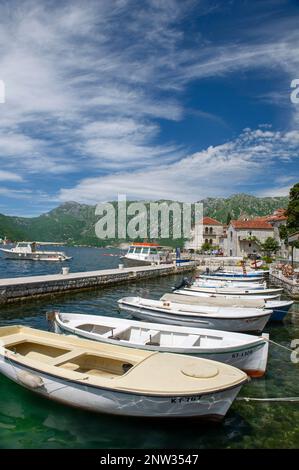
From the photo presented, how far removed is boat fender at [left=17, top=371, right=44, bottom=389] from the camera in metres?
7.39

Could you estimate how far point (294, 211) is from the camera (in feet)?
147

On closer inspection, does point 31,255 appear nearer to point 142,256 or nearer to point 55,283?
point 142,256

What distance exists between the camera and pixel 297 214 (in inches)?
1752

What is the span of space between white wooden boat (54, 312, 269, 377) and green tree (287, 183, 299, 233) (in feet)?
128

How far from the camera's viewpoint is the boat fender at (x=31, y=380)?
739 centimetres

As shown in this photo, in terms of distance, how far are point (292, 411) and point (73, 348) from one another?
5.89 m

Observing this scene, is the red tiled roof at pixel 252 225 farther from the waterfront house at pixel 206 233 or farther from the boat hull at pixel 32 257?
the boat hull at pixel 32 257

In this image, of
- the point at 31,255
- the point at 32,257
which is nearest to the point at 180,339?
the point at 32,257

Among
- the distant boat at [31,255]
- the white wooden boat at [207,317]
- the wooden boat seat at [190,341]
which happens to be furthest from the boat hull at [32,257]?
the wooden boat seat at [190,341]

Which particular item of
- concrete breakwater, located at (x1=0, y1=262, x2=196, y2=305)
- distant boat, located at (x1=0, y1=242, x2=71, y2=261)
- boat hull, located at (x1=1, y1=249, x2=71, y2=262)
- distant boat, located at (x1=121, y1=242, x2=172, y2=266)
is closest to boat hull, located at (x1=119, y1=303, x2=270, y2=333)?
concrete breakwater, located at (x1=0, y1=262, x2=196, y2=305)

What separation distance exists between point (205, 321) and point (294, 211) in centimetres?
3636
